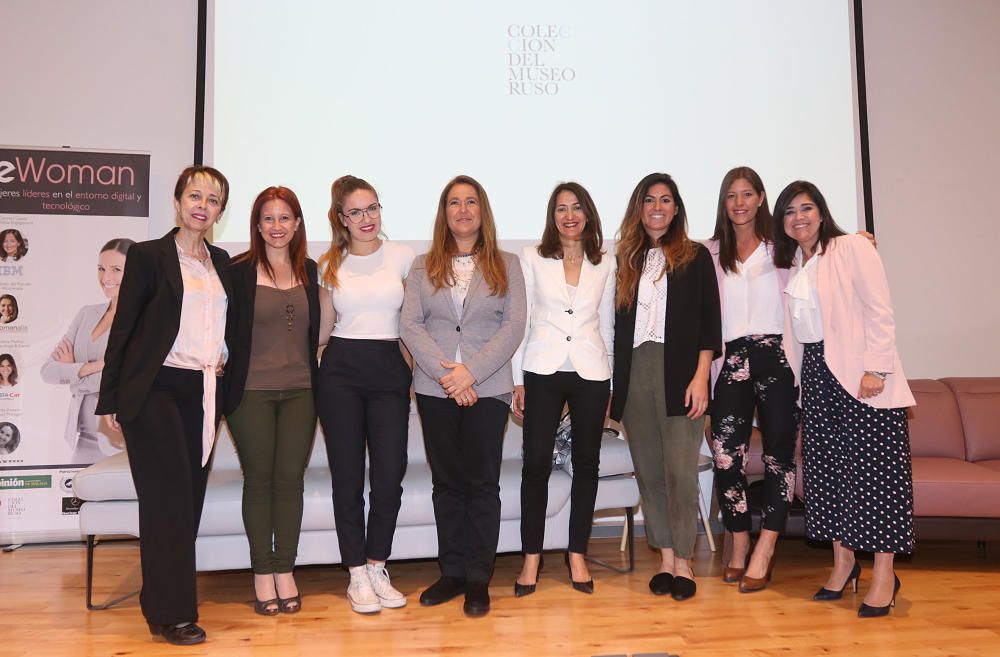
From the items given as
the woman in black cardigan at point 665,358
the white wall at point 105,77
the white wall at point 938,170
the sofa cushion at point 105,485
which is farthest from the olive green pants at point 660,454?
the white wall at point 105,77

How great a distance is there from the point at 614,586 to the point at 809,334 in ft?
4.28

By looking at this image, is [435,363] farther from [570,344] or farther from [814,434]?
[814,434]

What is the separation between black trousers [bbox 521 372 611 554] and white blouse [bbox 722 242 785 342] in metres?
0.58

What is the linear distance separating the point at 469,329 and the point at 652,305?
2.39ft

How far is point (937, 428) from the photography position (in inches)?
148

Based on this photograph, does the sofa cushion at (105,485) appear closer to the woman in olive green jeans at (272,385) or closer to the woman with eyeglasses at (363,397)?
the woman in olive green jeans at (272,385)

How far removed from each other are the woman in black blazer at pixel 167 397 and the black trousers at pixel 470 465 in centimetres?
81

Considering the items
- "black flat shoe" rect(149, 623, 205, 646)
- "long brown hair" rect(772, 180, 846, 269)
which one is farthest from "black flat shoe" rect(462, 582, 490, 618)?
"long brown hair" rect(772, 180, 846, 269)

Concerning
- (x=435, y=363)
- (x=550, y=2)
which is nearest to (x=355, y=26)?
(x=550, y=2)

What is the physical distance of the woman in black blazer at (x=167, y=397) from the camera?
7.91ft

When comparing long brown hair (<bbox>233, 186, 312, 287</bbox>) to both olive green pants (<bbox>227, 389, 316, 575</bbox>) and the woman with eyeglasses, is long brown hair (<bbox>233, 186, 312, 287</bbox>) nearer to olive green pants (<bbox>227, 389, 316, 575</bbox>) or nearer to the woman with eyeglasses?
the woman with eyeglasses

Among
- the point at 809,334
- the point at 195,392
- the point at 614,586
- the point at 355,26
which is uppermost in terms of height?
the point at 355,26

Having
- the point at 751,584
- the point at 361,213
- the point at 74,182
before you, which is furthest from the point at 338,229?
the point at 751,584

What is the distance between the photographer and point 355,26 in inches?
157
